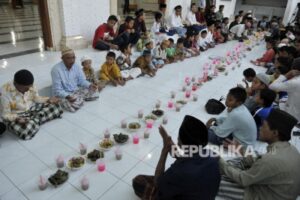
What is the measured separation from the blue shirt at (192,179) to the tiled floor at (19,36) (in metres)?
4.31

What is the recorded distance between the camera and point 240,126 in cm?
243

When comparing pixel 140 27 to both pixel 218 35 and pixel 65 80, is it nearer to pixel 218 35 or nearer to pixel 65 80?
pixel 218 35

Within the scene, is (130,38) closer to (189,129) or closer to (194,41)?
(194,41)

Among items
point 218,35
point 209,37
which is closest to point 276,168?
point 209,37

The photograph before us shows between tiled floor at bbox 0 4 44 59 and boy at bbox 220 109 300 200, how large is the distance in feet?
15.0

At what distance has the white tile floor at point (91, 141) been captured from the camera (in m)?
2.12

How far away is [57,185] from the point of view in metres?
2.12

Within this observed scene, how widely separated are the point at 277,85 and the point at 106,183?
2.63 meters

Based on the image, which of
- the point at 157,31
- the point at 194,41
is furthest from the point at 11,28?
the point at 194,41

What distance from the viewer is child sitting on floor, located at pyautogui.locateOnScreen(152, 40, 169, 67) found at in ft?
18.1

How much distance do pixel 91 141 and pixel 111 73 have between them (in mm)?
1891

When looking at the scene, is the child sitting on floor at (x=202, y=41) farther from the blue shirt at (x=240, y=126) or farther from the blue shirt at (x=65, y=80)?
the blue shirt at (x=240, y=126)

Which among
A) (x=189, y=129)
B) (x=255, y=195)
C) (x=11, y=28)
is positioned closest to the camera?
(x=189, y=129)

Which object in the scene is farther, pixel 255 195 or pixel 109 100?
pixel 109 100
